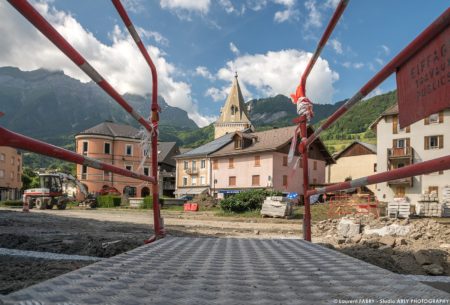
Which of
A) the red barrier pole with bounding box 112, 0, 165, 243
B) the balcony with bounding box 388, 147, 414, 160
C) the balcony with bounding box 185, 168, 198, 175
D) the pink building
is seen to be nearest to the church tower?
the balcony with bounding box 185, 168, 198, 175

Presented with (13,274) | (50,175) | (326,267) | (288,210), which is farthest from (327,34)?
(50,175)

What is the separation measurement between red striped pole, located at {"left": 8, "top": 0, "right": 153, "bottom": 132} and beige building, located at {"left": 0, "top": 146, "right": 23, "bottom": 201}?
6288 centimetres

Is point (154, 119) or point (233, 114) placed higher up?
point (233, 114)

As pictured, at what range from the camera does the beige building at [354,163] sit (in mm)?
49719

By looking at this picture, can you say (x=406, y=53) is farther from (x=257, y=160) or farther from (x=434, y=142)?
(x=434, y=142)

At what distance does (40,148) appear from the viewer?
1.66m

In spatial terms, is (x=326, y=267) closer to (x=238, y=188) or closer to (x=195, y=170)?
(x=238, y=188)

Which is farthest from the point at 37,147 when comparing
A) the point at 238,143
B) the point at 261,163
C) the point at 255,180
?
the point at 238,143

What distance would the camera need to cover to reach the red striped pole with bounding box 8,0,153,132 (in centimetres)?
161

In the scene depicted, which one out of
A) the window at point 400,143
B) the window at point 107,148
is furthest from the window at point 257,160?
the window at point 107,148

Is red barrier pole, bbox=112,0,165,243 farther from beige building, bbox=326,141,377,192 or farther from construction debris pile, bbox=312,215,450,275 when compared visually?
beige building, bbox=326,141,377,192

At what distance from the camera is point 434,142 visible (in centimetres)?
3262

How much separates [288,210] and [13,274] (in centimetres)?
1847

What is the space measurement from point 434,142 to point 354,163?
18.9 meters
